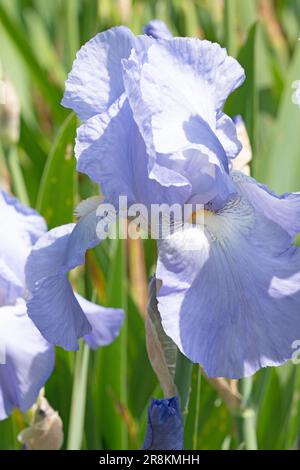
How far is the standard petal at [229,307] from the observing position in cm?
64

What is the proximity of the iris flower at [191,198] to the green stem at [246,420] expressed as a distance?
27cm

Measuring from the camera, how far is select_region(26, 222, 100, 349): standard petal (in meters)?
0.69

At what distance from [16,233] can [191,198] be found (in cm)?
26

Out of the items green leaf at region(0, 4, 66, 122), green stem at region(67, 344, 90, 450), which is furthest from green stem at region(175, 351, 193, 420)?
green leaf at region(0, 4, 66, 122)

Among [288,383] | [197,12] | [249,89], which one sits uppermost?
[197,12]

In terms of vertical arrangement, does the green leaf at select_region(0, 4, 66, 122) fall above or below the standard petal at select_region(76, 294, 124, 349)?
above

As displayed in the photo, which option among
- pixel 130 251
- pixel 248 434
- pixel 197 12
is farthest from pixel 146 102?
pixel 197 12

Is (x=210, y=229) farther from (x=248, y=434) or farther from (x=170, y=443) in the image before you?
(x=248, y=434)

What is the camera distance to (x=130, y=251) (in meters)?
1.53

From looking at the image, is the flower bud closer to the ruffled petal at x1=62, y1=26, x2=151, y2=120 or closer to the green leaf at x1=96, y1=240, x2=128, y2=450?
the green leaf at x1=96, y1=240, x2=128, y2=450

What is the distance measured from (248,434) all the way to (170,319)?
353 millimetres

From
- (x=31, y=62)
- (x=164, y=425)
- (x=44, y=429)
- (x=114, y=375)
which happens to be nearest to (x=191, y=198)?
(x=164, y=425)

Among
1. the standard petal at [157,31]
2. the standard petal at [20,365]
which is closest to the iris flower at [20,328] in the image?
the standard petal at [20,365]

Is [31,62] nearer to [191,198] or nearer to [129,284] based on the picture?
[129,284]
